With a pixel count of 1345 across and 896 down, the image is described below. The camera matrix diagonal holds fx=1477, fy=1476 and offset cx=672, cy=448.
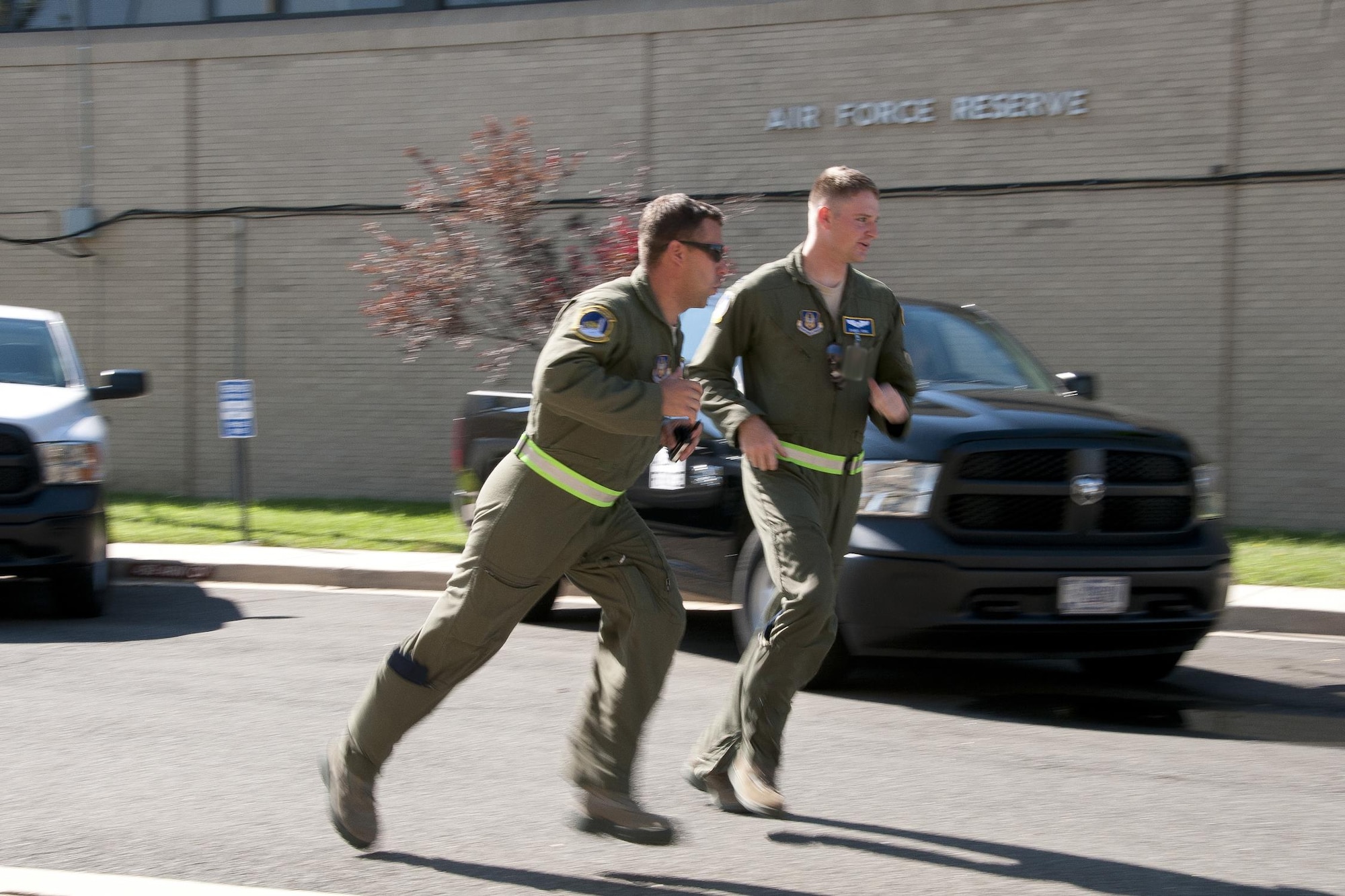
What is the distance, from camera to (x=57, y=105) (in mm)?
17094

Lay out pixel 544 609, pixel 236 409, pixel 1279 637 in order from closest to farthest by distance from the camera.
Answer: pixel 1279 637 < pixel 544 609 < pixel 236 409

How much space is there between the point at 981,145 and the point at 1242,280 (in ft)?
8.69

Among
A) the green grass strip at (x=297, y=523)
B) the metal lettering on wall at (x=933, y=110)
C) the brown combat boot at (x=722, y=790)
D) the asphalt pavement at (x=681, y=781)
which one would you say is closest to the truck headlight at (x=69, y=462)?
the asphalt pavement at (x=681, y=781)

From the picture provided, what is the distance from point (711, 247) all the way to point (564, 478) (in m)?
0.74

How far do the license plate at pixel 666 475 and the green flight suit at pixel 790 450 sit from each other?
244 centimetres

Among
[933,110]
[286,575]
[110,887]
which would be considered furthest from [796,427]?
[933,110]

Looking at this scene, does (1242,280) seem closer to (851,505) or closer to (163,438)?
(851,505)

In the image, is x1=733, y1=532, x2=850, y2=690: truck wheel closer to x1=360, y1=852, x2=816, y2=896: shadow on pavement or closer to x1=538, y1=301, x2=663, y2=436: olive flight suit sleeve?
x1=360, y1=852, x2=816, y2=896: shadow on pavement

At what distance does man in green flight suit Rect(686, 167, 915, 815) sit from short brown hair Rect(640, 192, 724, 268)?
0.67 m

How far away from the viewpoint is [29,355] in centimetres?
936

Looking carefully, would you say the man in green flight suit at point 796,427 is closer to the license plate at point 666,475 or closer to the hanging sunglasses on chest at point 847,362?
the hanging sunglasses on chest at point 847,362

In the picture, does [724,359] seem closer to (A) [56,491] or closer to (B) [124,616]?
(A) [56,491]

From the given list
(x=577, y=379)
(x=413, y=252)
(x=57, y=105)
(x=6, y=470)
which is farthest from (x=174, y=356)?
(x=577, y=379)

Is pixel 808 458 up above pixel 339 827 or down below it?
above
